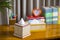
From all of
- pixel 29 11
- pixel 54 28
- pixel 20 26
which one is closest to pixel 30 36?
pixel 20 26

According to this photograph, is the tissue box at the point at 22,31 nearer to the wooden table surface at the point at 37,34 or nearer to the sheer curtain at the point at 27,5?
the wooden table surface at the point at 37,34

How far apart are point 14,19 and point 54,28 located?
510 mm

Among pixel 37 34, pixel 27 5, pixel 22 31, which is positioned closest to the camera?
pixel 22 31

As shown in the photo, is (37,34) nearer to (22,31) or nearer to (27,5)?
(22,31)

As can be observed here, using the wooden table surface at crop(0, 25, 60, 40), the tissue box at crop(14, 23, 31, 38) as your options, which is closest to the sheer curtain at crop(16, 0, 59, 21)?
the wooden table surface at crop(0, 25, 60, 40)

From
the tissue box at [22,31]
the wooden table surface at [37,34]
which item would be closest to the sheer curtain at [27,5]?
the wooden table surface at [37,34]

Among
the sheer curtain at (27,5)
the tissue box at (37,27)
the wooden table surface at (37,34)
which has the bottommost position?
the wooden table surface at (37,34)

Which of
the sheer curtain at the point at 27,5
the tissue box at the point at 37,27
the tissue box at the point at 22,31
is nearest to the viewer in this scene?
the tissue box at the point at 22,31

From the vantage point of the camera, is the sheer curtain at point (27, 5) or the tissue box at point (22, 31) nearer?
the tissue box at point (22, 31)

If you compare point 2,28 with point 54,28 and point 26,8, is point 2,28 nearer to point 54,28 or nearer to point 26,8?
point 26,8

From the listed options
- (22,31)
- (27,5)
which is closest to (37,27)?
(22,31)

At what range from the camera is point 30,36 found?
1.63 metres

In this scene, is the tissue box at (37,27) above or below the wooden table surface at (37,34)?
above

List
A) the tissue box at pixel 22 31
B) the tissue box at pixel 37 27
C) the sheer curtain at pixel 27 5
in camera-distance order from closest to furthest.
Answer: the tissue box at pixel 22 31
the tissue box at pixel 37 27
the sheer curtain at pixel 27 5
